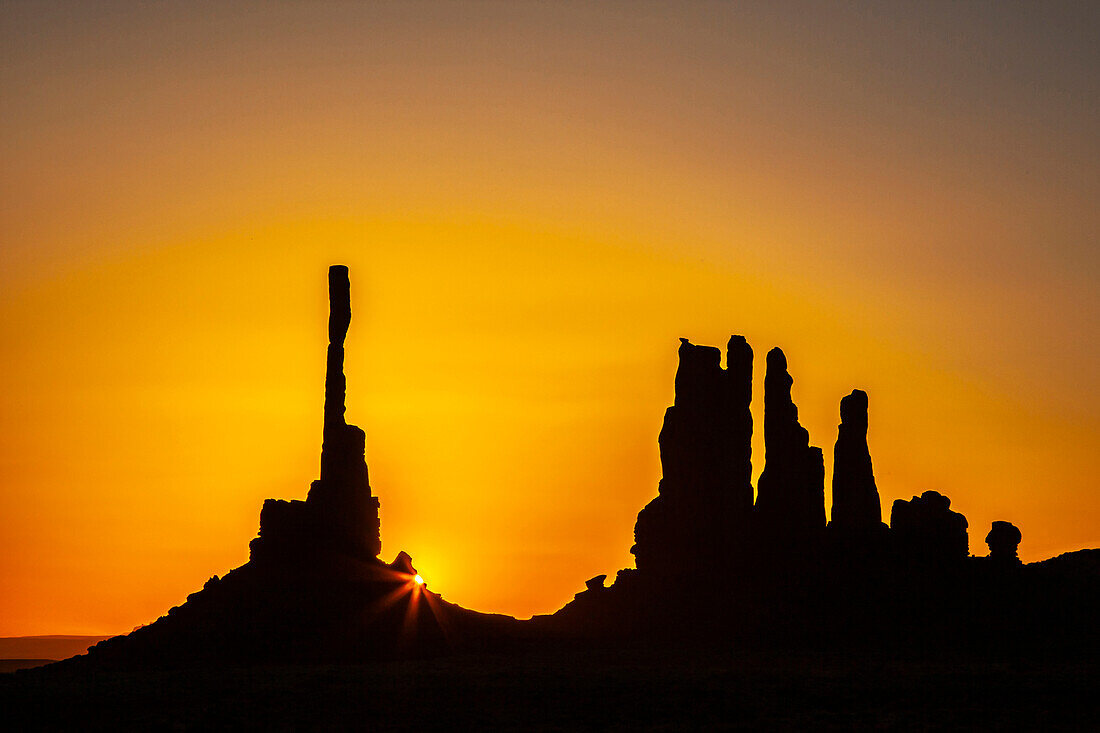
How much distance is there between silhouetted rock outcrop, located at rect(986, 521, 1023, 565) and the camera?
12356 cm

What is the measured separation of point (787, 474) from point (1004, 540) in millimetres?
15521

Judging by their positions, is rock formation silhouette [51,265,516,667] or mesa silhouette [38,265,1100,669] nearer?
rock formation silhouette [51,265,516,667]

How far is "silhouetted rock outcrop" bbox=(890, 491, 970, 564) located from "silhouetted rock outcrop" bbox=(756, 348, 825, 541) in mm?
5498

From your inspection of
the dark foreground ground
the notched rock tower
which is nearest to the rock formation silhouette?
the notched rock tower

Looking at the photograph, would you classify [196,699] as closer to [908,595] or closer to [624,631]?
[624,631]

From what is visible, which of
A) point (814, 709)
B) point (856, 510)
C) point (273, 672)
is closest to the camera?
point (814, 709)

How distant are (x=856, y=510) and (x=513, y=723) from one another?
47.4 metres

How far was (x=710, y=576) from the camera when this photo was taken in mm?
120312

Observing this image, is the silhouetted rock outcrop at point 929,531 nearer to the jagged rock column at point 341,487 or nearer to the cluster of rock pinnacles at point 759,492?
the cluster of rock pinnacles at point 759,492

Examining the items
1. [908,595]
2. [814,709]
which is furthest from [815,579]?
[814,709]

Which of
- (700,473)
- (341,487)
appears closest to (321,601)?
(341,487)

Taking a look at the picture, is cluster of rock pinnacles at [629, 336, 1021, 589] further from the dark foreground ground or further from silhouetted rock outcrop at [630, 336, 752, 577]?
the dark foreground ground

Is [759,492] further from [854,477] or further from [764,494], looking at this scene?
[854,477]

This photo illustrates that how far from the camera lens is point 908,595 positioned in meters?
116
